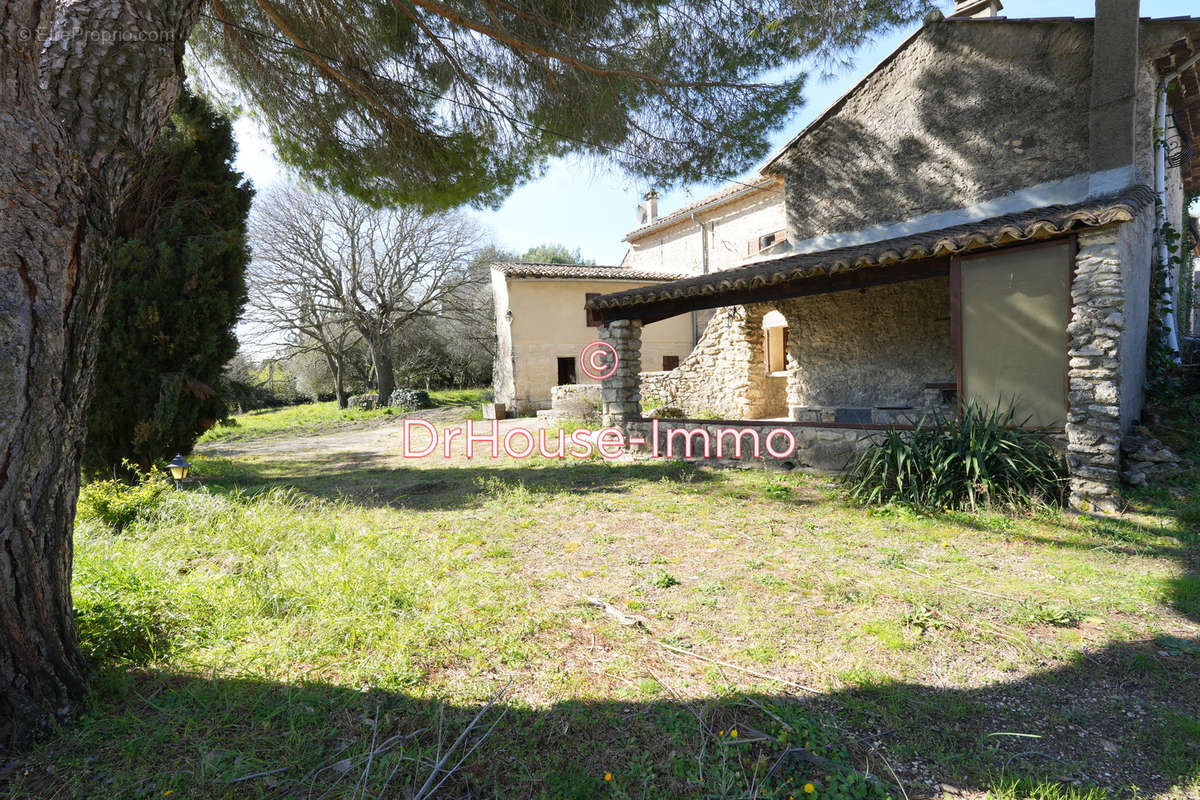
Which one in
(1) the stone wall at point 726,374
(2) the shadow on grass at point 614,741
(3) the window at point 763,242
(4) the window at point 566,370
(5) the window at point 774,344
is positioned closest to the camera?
(2) the shadow on grass at point 614,741

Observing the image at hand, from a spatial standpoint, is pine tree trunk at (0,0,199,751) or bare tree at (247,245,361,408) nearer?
pine tree trunk at (0,0,199,751)

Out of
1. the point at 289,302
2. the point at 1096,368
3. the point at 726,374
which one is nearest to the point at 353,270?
the point at 289,302

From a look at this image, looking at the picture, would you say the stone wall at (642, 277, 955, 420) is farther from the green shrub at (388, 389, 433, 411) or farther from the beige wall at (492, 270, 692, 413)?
the green shrub at (388, 389, 433, 411)

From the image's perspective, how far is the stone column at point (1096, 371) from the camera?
4.96 metres

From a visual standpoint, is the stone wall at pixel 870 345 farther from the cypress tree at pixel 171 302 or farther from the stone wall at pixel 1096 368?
the cypress tree at pixel 171 302

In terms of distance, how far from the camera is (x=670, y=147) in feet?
20.9

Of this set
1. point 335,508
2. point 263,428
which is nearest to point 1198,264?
point 335,508

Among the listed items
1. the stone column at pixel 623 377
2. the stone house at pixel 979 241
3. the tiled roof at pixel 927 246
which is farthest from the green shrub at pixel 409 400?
the tiled roof at pixel 927 246

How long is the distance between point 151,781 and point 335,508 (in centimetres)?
395

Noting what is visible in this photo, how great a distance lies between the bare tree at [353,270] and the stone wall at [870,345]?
44.3 ft

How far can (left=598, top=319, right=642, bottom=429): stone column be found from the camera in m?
9.10

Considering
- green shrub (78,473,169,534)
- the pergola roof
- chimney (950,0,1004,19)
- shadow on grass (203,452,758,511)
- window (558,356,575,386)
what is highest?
chimney (950,0,1004,19)

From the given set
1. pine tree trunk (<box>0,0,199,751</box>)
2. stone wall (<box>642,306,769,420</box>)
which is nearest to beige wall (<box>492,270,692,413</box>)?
stone wall (<box>642,306,769,420</box>)

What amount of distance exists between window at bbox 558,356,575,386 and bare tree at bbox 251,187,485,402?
22.1ft
